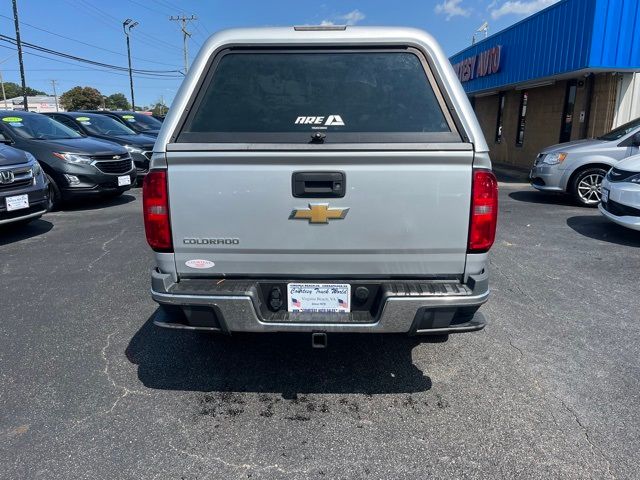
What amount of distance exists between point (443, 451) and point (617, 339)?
212 centimetres

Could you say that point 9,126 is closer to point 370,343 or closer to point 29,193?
point 29,193

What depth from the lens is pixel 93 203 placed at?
9828 millimetres

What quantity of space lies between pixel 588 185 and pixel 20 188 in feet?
31.8

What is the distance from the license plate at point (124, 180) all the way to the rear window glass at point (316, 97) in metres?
6.99

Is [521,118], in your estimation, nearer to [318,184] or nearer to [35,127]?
[35,127]

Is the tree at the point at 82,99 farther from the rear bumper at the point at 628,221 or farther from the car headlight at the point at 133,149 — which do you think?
the rear bumper at the point at 628,221

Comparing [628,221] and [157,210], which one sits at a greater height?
[157,210]

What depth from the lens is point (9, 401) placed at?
116 inches

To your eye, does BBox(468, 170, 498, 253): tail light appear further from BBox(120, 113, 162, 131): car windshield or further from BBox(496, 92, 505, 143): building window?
BBox(496, 92, 505, 143): building window

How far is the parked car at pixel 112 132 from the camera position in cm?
1137

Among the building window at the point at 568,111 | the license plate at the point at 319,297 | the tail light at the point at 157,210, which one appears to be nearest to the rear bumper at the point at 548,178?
the building window at the point at 568,111

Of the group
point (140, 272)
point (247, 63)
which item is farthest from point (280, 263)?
point (140, 272)

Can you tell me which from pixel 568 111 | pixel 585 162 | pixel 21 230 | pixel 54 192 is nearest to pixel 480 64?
pixel 568 111

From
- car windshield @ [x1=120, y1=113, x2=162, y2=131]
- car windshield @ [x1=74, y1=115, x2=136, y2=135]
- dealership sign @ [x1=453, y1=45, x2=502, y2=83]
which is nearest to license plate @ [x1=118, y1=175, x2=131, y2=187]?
car windshield @ [x1=74, y1=115, x2=136, y2=135]
